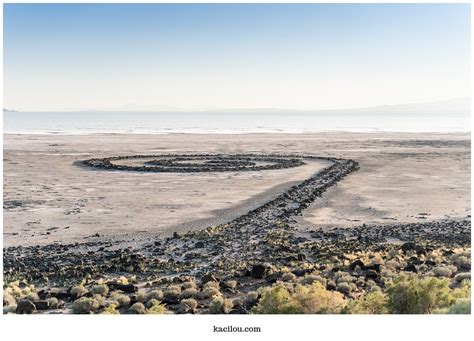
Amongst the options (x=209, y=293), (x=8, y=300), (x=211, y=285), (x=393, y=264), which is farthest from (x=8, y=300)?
(x=393, y=264)

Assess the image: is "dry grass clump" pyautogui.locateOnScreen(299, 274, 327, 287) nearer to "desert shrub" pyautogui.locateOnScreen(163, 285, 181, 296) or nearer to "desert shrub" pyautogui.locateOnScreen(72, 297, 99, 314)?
"desert shrub" pyautogui.locateOnScreen(163, 285, 181, 296)

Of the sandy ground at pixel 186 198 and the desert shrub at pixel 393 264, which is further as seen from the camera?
the sandy ground at pixel 186 198

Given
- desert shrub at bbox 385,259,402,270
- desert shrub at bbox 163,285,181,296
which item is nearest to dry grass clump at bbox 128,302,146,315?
desert shrub at bbox 163,285,181,296

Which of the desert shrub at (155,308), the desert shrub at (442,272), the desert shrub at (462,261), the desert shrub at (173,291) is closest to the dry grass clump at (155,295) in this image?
the desert shrub at (173,291)

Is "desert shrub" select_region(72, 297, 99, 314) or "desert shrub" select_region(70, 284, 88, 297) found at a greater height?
"desert shrub" select_region(72, 297, 99, 314)

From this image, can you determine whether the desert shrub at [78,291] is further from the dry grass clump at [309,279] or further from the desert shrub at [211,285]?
the dry grass clump at [309,279]

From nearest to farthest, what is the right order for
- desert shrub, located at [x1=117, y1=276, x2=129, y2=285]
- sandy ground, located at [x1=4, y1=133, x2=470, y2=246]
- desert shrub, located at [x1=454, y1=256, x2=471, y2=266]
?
desert shrub, located at [x1=117, y1=276, x2=129, y2=285] → desert shrub, located at [x1=454, y1=256, x2=471, y2=266] → sandy ground, located at [x1=4, y1=133, x2=470, y2=246]
